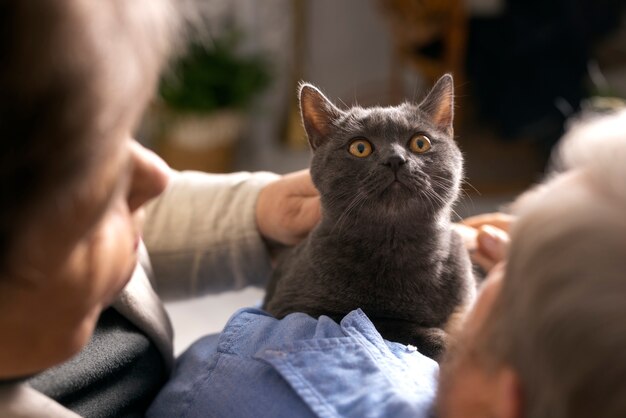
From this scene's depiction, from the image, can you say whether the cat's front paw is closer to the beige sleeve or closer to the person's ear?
the person's ear

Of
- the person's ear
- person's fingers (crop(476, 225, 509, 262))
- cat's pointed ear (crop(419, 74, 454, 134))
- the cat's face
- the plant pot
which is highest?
cat's pointed ear (crop(419, 74, 454, 134))

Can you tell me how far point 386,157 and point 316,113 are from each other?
160 mm

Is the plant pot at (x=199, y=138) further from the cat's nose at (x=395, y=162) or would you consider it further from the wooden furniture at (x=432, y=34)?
the cat's nose at (x=395, y=162)

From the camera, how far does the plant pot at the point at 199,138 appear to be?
9.06 feet

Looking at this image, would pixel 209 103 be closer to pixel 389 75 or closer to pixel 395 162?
pixel 389 75

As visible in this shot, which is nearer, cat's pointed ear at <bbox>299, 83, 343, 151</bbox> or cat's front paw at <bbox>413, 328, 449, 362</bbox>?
cat's front paw at <bbox>413, 328, 449, 362</bbox>

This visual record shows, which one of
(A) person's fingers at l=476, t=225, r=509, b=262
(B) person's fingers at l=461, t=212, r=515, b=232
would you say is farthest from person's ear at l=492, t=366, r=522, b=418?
(B) person's fingers at l=461, t=212, r=515, b=232

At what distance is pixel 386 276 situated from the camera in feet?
2.68

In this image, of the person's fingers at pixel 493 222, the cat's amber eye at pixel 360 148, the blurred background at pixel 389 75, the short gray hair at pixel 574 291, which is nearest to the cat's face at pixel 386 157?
the cat's amber eye at pixel 360 148

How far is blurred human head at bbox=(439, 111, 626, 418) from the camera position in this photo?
41 centimetres

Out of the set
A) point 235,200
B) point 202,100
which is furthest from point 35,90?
point 202,100

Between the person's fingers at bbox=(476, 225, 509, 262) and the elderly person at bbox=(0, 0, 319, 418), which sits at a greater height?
the elderly person at bbox=(0, 0, 319, 418)

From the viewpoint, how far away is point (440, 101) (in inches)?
35.8

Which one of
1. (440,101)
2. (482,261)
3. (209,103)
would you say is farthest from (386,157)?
(209,103)
